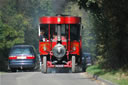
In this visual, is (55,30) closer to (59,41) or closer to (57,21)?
(57,21)

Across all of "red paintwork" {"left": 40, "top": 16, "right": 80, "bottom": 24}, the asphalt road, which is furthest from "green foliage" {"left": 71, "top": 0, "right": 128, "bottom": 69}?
the asphalt road

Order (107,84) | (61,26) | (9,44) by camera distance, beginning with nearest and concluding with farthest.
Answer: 1. (107,84)
2. (61,26)
3. (9,44)

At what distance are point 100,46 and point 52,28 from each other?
3262mm

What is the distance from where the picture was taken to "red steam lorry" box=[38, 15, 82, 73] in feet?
76.6

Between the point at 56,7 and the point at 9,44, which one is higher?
the point at 56,7

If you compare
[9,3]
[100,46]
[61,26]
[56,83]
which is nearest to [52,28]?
[61,26]

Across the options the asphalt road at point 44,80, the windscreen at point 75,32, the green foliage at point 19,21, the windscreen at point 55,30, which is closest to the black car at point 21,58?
the windscreen at point 55,30

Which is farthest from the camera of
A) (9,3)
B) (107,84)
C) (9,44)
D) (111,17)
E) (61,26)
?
(9,3)

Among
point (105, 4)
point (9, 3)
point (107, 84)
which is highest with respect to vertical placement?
point (9, 3)

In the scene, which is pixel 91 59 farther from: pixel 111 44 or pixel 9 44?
pixel 111 44

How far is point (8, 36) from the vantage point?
41.4 metres

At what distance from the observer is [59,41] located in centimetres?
2355

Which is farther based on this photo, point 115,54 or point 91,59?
point 91,59

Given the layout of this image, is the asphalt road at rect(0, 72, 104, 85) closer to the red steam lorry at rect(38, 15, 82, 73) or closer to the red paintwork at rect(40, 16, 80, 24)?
the red steam lorry at rect(38, 15, 82, 73)
